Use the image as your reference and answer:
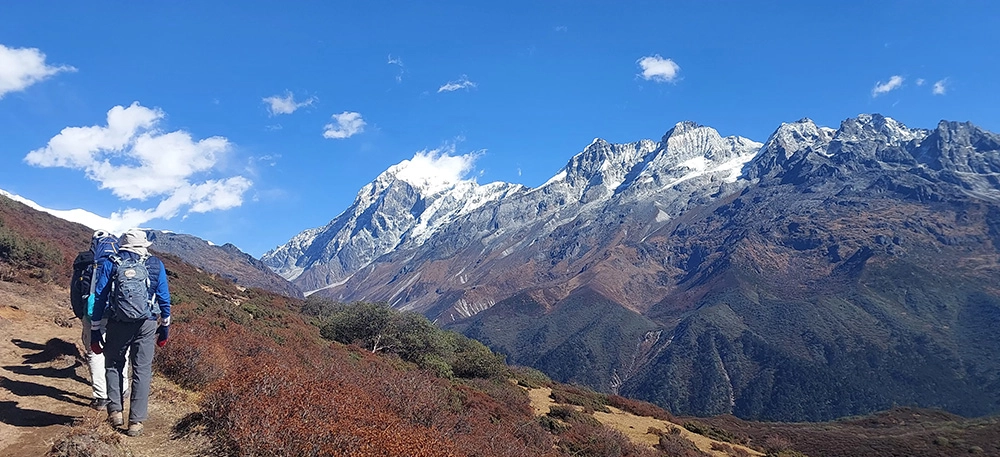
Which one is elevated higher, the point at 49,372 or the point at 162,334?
the point at 162,334

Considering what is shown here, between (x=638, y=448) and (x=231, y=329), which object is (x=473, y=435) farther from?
(x=638, y=448)

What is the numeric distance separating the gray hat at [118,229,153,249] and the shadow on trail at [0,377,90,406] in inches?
129

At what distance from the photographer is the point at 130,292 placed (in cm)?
762

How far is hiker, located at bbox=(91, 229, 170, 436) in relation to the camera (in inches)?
301

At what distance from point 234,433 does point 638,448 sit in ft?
50.9

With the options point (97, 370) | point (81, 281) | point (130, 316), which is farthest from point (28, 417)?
point (130, 316)

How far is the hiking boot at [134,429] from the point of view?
7.66 m

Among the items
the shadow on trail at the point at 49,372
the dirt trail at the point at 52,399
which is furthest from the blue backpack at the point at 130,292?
the shadow on trail at the point at 49,372

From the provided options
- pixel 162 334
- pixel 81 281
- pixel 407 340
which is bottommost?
pixel 162 334

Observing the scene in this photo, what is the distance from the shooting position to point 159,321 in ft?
26.7

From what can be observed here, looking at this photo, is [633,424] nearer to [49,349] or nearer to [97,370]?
[49,349]

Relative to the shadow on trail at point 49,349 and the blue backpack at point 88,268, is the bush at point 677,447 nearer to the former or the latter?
the shadow on trail at point 49,349

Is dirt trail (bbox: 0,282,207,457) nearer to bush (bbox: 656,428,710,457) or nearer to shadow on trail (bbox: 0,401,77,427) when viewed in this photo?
shadow on trail (bbox: 0,401,77,427)

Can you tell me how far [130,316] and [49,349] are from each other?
6288mm
